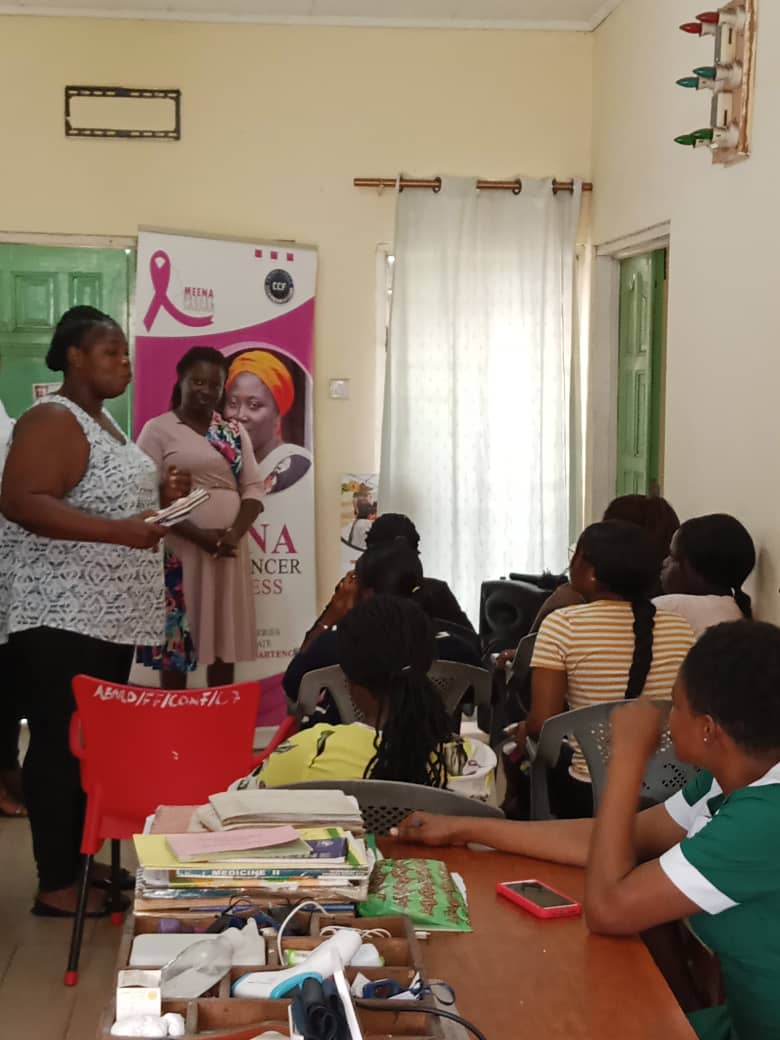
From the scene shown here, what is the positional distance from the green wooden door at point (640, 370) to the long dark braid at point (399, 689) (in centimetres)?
295

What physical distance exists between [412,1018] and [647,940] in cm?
103

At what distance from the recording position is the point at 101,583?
11.1ft

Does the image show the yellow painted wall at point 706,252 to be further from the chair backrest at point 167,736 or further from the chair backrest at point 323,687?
the chair backrest at point 167,736

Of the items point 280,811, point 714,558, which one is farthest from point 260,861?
point 714,558

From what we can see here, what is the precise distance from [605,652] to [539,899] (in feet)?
4.35

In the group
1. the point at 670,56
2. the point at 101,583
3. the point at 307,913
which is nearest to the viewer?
the point at 307,913

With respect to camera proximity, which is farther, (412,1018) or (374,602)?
(374,602)

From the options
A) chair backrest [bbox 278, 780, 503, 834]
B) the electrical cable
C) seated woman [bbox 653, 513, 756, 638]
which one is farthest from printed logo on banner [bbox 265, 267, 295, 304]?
the electrical cable

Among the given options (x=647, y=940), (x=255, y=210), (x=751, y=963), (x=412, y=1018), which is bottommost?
(x=647, y=940)

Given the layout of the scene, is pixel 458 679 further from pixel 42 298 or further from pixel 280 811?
pixel 42 298

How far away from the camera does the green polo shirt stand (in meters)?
1.63

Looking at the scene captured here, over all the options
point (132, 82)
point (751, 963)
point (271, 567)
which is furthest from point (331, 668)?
point (132, 82)

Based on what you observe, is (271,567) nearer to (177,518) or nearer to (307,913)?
(177,518)

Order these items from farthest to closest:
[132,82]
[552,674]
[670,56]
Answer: [132,82] → [670,56] → [552,674]
